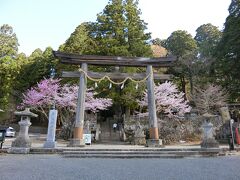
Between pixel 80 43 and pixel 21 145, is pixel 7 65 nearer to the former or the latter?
pixel 80 43

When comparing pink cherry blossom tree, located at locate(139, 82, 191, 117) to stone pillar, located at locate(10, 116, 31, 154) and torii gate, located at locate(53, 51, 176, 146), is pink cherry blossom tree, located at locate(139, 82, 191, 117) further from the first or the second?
stone pillar, located at locate(10, 116, 31, 154)

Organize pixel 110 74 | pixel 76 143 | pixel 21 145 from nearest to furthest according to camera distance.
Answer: pixel 21 145, pixel 76 143, pixel 110 74

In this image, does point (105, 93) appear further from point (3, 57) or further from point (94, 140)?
point (3, 57)

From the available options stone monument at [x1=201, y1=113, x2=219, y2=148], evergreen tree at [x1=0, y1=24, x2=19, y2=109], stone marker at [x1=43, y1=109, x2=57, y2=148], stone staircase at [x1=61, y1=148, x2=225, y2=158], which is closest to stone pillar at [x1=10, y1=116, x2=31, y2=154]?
stone marker at [x1=43, y1=109, x2=57, y2=148]

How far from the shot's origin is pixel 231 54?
69.9 ft

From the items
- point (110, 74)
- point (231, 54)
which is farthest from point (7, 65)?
point (231, 54)

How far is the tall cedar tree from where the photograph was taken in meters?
20.7

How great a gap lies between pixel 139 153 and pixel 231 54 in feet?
56.6

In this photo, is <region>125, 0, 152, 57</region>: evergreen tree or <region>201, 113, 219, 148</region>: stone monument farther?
<region>125, 0, 152, 57</region>: evergreen tree

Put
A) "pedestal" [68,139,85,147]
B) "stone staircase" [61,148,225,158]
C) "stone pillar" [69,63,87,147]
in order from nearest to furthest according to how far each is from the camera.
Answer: "stone staircase" [61,148,225,158], "pedestal" [68,139,85,147], "stone pillar" [69,63,87,147]

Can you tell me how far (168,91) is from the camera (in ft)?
72.1

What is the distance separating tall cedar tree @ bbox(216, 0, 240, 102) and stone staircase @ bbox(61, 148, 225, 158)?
45.5ft

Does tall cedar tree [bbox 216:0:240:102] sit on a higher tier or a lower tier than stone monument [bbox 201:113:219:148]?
higher

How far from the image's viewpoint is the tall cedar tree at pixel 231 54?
20.7 m
